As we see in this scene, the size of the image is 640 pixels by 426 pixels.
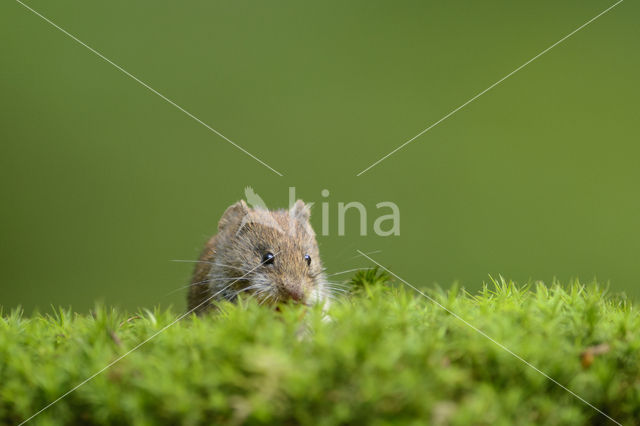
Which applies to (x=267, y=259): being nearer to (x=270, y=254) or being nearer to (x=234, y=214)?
(x=270, y=254)

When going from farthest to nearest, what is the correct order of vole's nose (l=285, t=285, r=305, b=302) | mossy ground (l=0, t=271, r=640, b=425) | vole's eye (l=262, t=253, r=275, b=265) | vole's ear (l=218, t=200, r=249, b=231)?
vole's ear (l=218, t=200, r=249, b=231), vole's eye (l=262, t=253, r=275, b=265), vole's nose (l=285, t=285, r=305, b=302), mossy ground (l=0, t=271, r=640, b=425)

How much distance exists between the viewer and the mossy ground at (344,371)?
3.00 feet

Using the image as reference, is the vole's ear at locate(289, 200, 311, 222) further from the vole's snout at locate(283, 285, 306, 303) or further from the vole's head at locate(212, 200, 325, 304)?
the vole's snout at locate(283, 285, 306, 303)

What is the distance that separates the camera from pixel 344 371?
3.10ft

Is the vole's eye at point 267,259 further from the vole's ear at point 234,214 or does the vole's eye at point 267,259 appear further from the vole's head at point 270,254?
the vole's ear at point 234,214

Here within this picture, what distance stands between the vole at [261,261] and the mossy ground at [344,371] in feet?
3.42

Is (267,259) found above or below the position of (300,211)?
below

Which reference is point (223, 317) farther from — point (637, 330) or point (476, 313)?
point (637, 330)

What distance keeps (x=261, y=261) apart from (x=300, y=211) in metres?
0.45

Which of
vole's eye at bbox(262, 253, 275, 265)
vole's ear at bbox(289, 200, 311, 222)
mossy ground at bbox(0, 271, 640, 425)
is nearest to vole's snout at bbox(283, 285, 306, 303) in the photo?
vole's eye at bbox(262, 253, 275, 265)

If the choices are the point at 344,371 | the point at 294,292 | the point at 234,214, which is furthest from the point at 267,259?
the point at 344,371

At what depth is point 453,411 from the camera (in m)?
0.90

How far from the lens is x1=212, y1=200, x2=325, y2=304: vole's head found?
230 cm

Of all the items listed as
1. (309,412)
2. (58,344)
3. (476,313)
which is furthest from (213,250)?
(309,412)
